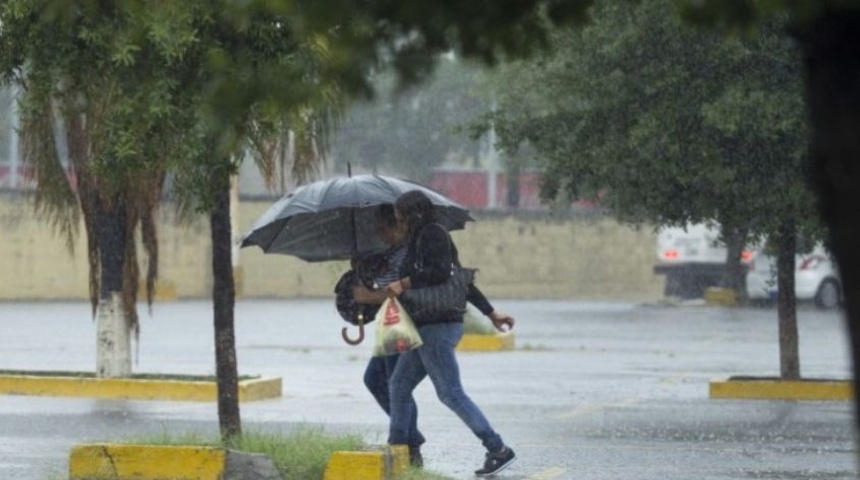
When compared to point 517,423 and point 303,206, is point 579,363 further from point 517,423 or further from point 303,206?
point 303,206

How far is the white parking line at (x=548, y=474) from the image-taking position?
11.1m

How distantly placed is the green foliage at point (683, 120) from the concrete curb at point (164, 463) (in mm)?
6012

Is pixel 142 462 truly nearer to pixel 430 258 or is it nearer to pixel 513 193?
pixel 430 258

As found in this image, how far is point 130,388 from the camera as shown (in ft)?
55.1

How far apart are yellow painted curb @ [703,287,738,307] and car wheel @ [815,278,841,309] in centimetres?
228

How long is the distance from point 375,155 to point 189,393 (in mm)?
44247

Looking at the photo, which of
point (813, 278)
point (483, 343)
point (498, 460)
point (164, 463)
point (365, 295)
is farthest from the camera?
point (813, 278)

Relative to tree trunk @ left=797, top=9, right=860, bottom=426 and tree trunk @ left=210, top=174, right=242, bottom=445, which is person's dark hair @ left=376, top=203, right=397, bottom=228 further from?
tree trunk @ left=797, top=9, right=860, bottom=426

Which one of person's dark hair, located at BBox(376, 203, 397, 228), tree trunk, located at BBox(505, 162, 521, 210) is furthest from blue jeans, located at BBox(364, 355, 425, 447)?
tree trunk, located at BBox(505, 162, 521, 210)

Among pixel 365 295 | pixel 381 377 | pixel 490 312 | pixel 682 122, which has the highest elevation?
pixel 682 122

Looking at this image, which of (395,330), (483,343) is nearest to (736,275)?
(483,343)

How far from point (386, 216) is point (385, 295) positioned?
0.61m

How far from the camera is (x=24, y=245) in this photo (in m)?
40.6

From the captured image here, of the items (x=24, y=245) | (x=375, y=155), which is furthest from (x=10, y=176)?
(x=375, y=155)
